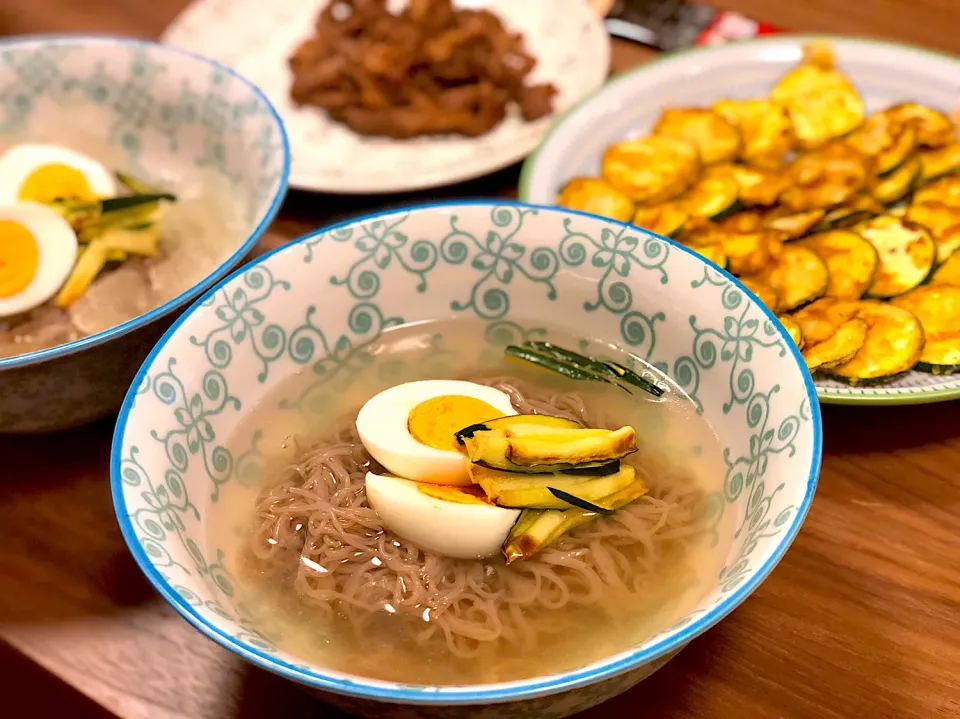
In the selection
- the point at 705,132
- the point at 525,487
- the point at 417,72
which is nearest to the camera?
the point at 525,487

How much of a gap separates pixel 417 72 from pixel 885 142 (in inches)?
49.1

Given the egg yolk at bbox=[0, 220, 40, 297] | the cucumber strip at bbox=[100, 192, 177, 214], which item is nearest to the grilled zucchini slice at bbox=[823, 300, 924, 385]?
the cucumber strip at bbox=[100, 192, 177, 214]

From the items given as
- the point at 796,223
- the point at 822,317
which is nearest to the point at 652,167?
the point at 796,223

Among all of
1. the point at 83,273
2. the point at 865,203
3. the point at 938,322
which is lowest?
the point at 938,322

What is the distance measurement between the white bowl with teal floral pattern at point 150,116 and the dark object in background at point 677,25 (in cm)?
120

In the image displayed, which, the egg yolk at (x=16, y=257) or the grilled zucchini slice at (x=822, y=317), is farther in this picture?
the egg yolk at (x=16, y=257)

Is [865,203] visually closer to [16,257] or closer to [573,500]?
[573,500]

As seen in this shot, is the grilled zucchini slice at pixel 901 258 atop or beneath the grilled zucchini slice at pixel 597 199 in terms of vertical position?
beneath

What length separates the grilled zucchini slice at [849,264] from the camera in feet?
5.32

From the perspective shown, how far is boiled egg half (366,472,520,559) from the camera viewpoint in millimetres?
1141

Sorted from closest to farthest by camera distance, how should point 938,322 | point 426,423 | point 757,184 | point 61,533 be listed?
point 426,423 → point 61,533 → point 938,322 → point 757,184

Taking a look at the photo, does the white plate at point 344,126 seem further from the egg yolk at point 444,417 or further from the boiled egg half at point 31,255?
the egg yolk at point 444,417

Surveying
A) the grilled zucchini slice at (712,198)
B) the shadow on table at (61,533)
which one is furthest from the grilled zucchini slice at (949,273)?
the shadow on table at (61,533)

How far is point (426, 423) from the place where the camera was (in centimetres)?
127
